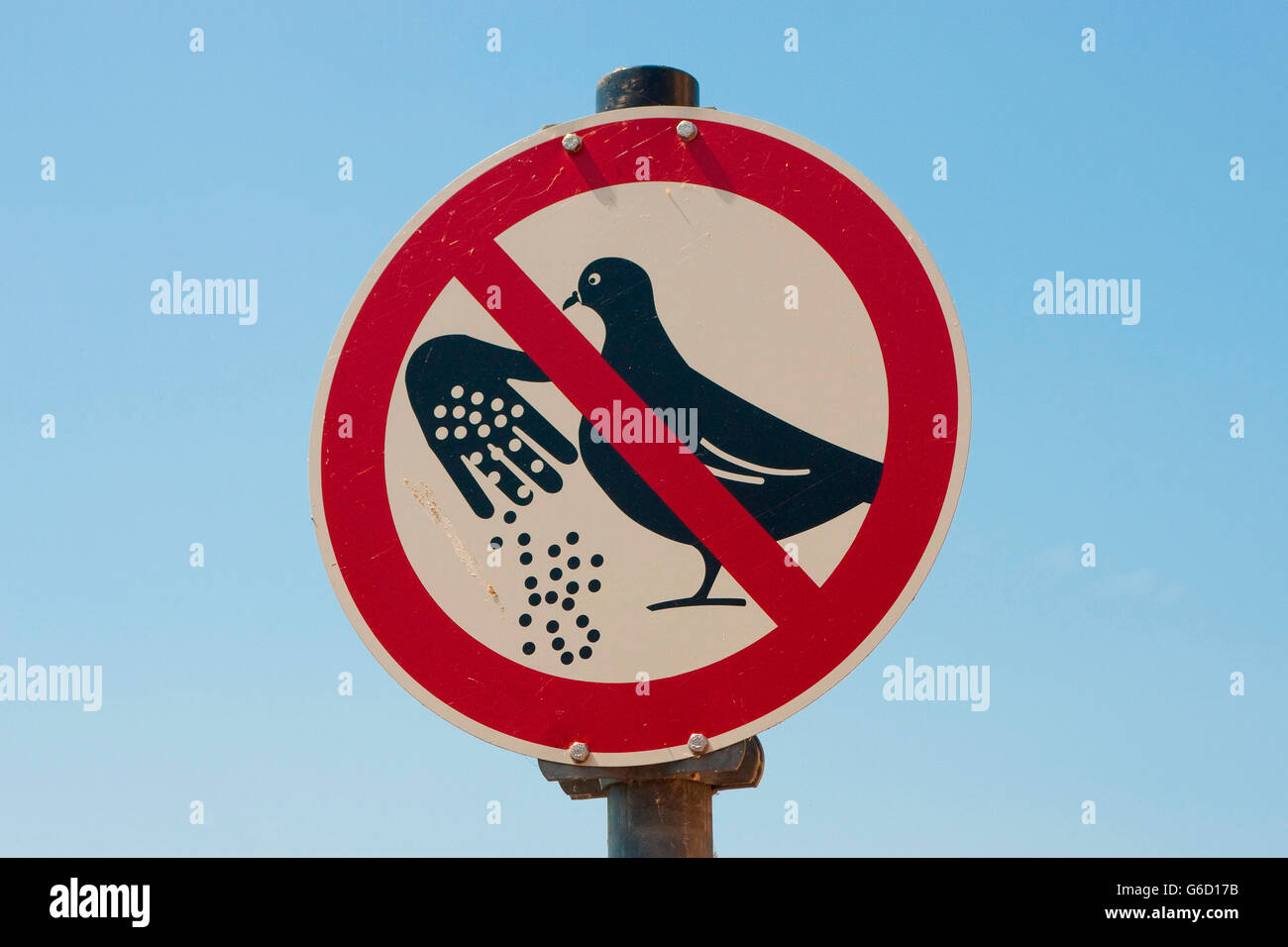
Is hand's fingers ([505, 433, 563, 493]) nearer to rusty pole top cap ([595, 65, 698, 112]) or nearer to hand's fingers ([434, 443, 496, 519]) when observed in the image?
hand's fingers ([434, 443, 496, 519])

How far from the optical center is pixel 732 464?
195 cm

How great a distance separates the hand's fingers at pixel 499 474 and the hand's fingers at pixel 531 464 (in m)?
0.01

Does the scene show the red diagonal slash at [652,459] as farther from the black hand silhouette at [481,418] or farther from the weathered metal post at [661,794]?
the weathered metal post at [661,794]

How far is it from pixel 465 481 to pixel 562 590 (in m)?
0.20

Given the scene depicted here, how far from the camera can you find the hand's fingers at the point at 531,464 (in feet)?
6.50

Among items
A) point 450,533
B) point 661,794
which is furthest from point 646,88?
point 661,794

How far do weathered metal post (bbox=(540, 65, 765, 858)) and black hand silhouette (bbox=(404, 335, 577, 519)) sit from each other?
0.37 meters

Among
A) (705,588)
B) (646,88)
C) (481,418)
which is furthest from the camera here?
(646,88)

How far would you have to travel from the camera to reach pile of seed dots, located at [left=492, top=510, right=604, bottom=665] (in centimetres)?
195

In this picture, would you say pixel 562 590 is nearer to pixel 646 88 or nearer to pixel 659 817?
pixel 659 817

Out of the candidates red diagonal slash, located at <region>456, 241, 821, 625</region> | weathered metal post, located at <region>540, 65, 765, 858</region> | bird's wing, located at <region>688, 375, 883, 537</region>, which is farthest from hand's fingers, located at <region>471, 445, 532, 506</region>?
weathered metal post, located at <region>540, 65, 765, 858</region>

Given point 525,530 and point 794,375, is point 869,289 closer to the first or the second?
point 794,375

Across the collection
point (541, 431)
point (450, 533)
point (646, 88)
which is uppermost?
point (646, 88)
